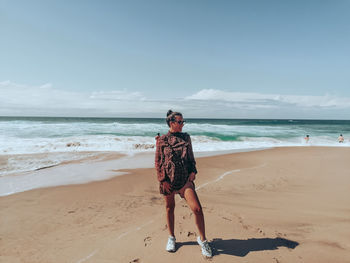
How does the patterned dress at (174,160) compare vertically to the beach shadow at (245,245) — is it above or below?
above

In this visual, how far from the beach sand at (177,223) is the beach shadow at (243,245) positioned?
0.01m

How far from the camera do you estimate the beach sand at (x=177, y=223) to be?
2938 mm

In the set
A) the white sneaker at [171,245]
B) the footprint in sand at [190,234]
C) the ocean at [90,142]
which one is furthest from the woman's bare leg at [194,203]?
the ocean at [90,142]

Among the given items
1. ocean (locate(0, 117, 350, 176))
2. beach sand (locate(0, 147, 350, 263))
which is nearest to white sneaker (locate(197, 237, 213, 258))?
beach sand (locate(0, 147, 350, 263))

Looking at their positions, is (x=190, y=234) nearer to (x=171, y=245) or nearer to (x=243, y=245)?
(x=171, y=245)

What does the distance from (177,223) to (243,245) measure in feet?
4.05

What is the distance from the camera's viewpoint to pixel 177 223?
3.77 m

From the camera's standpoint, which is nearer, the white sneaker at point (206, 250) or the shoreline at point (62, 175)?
the white sneaker at point (206, 250)

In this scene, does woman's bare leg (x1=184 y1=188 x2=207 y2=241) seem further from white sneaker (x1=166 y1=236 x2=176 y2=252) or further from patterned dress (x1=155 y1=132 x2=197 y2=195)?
white sneaker (x1=166 y1=236 x2=176 y2=252)

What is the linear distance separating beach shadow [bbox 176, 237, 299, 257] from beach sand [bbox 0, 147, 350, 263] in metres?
0.01

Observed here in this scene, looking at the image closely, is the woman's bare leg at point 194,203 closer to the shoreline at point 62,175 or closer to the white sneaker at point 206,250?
the white sneaker at point 206,250

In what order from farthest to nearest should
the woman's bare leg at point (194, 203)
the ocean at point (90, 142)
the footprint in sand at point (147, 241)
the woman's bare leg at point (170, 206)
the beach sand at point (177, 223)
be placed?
the ocean at point (90, 142) → the footprint in sand at point (147, 241) → the beach sand at point (177, 223) → the woman's bare leg at point (170, 206) → the woman's bare leg at point (194, 203)

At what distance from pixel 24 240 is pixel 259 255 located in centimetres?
400

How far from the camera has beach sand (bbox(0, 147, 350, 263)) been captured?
294 centimetres
